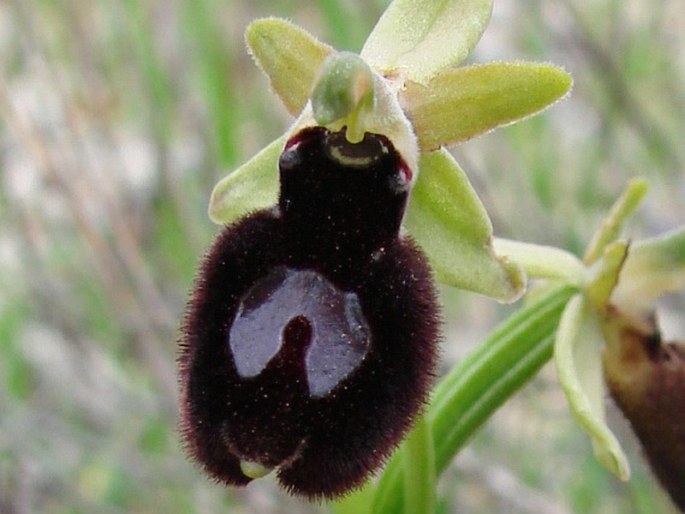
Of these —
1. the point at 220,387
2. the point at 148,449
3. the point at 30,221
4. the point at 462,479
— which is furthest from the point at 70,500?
the point at 220,387

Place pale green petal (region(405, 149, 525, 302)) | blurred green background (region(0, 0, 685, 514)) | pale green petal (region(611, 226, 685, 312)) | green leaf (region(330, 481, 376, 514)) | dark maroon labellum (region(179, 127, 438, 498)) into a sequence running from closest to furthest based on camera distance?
dark maroon labellum (region(179, 127, 438, 498)) < pale green petal (region(405, 149, 525, 302)) < green leaf (region(330, 481, 376, 514)) < pale green petal (region(611, 226, 685, 312)) < blurred green background (region(0, 0, 685, 514))

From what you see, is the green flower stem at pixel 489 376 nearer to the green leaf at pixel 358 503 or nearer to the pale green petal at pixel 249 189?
the green leaf at pixel 358 503

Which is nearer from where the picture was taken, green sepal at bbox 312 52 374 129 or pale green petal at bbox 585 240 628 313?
green sepal at bbox 312 52 374 129

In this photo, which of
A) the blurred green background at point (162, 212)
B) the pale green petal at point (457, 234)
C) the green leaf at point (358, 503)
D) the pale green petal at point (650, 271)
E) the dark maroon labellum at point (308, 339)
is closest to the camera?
the dark maroon labellum at point (308, 339)

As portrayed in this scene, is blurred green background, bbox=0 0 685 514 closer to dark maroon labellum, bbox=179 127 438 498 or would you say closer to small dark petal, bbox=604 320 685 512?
small dark petal, bbox=604 320 685 512

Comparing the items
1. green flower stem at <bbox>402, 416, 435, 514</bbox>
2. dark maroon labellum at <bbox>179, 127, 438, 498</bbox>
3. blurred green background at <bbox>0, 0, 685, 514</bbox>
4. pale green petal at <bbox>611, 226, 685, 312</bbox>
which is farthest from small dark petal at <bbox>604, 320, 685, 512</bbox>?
blurred green background at <bbox>0, 0, 685, 514</bbox>

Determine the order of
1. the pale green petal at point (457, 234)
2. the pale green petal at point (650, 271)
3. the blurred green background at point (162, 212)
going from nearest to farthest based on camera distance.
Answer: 1. the pale green petal at point (457, 234)
2. the pale green petal at point (650, 271)
3. the blurred green background at point (162, 212)

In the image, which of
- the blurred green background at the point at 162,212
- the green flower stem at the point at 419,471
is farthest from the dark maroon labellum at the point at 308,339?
the blurred green background at the point at 162,212
